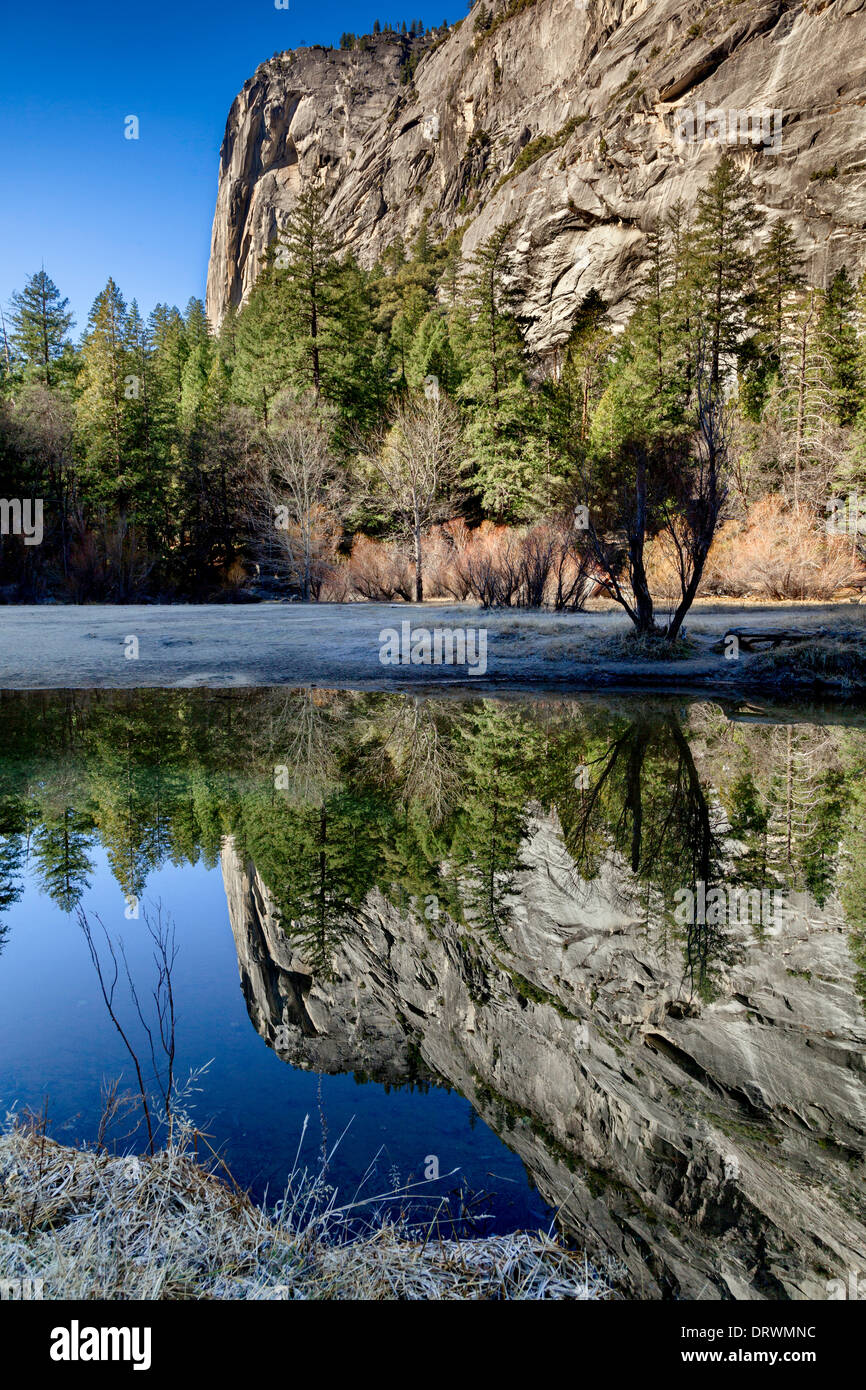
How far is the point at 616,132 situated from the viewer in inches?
1822

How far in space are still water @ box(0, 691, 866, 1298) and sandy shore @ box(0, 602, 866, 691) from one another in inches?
253

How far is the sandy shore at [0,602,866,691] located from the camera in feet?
46.3

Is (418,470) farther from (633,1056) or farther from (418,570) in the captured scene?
(633,1056)

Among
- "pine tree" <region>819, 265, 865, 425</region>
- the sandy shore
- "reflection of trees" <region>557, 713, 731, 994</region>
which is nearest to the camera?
"reflection of trees" <region>557, 713, 731, 994</region>

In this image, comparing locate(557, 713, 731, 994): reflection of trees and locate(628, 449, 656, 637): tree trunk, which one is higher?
locate(628, 449, 656, 637): tree trunk

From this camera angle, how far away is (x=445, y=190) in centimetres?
8150

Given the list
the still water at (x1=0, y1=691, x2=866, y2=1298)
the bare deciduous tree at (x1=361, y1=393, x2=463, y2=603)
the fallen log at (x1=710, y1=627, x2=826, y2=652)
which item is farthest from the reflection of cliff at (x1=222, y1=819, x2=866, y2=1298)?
the bare deciduous tree at (x1=361, y1=393, x2=463, y2=603)

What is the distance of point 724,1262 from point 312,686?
12.7m

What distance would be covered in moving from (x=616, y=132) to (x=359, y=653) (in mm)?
45542

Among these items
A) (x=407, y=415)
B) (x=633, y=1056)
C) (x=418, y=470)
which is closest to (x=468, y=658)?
(x=633, y=1056)

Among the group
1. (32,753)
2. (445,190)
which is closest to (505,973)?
(32,753)

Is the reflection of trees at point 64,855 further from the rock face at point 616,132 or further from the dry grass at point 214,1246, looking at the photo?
the rock face at point 616,132

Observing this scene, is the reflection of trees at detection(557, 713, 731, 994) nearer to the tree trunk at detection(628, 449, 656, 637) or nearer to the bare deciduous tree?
the tree trunk at detection(628, 449, 656, 637)

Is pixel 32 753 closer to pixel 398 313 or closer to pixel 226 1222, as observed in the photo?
pixel 226 1222
